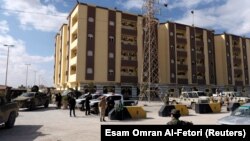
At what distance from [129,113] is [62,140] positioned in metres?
8.91

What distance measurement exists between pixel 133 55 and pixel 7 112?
41.9 m

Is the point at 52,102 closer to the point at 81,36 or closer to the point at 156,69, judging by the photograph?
the point at 81,36

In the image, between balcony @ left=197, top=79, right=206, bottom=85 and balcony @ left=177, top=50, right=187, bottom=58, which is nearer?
balcony @ left=177, top=50, right=187, bottom=58

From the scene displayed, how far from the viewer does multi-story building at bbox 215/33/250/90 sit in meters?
67.4

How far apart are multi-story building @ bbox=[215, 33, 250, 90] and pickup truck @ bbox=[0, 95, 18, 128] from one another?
2280 inches

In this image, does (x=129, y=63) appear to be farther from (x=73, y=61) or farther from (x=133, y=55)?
(x=73, y=61)

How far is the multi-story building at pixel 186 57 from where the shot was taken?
58.3 metres

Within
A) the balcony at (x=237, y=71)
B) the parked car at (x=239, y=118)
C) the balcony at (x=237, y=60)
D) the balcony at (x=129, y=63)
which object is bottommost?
the parked car at (x=239, y=118)

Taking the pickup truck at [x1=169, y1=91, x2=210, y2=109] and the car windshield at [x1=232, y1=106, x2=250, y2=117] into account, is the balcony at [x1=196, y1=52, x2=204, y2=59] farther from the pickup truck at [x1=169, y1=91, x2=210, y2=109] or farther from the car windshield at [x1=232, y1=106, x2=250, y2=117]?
the car windshield at [x1=232, y1=106, x2=250, y2=117]

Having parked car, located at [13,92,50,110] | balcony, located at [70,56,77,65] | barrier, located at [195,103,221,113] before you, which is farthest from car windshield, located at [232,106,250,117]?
balcony, located at [70,56,77,65]

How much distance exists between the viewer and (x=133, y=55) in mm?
54938

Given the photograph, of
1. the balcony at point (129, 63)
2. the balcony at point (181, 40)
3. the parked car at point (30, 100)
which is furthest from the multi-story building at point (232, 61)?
the parked car at point (30, 100)

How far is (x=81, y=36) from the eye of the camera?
49125 millimetres

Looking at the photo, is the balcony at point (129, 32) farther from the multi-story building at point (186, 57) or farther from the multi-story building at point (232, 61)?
the multi-story building at point (232, 61)
